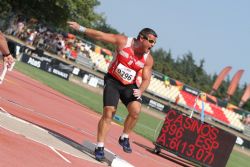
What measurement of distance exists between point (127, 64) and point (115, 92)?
50cm

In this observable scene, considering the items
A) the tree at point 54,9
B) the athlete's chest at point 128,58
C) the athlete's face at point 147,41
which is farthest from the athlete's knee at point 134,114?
the tree at point 54,9

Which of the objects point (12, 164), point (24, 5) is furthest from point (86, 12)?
point (12, 164)

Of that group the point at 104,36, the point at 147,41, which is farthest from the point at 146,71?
the point at 104,36

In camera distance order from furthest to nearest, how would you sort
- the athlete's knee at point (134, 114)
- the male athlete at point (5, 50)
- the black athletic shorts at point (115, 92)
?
the athlete's knee at point (134, 114), the black athletic shorts at point (115, 92), the male athlete at point (5, 50)

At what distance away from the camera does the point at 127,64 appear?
11.6 meters

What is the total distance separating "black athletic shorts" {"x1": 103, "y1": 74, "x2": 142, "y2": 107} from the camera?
37.8 feet

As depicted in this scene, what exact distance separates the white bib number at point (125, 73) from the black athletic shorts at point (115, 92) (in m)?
0.11

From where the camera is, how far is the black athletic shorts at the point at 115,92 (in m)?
11.5

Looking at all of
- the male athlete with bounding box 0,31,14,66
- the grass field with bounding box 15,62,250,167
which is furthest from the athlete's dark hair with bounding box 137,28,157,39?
the grass field with bounding box 15,62,250,167

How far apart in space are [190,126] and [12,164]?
34.8 feet

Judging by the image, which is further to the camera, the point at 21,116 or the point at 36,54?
the point at 36,54

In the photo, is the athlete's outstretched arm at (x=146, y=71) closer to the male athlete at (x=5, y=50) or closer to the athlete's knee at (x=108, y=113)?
the athlete's knee at (x=108, y=113)

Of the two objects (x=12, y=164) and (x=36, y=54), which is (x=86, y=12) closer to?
(x=36, y=54)

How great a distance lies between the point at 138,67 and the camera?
38.2ft
